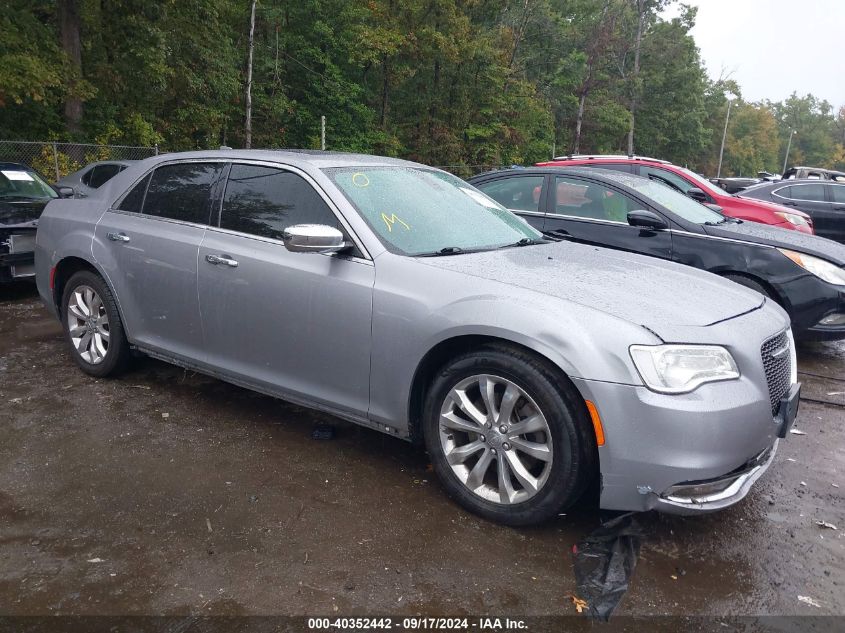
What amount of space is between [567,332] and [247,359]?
1.95 metres

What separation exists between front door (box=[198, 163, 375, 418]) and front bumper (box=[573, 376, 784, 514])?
48.4 inches

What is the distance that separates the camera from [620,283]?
3.22 m

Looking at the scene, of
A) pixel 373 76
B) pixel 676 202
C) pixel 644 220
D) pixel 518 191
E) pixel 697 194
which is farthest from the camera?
pixel 373 76

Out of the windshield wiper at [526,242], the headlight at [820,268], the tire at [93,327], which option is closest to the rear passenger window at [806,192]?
the headlight at [820,268]

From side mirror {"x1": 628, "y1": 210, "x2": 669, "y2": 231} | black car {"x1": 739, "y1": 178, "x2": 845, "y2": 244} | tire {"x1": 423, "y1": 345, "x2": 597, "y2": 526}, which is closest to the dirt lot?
tire {"x1": 423, "y1": 345, "x2": 597, "y2": 526}

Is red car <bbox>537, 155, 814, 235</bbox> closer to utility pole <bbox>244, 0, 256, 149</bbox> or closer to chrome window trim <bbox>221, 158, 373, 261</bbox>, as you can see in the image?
chrome window trim <bbox>221, 158, 373, 261</bbox>

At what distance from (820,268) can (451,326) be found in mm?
4170

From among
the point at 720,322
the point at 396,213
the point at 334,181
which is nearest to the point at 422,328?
the point at 396,213

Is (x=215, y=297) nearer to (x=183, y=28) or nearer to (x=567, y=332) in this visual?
(x=567, y=332)

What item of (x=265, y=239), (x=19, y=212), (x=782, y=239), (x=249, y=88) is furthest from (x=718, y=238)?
(x=249, y=88)

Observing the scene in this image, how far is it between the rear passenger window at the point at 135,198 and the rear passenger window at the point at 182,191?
6 cm

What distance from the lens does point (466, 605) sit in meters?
2.45

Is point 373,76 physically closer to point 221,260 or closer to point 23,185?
point 23,185

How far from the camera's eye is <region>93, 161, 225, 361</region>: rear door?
4.07 m
